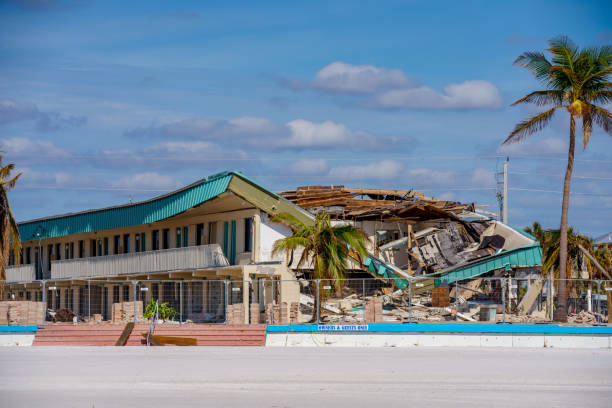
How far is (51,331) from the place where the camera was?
32125 millimetres

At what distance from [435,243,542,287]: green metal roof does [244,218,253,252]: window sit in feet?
29.1

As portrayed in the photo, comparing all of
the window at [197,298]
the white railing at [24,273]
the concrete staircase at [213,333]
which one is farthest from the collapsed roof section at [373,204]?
the white railing at [24,273]

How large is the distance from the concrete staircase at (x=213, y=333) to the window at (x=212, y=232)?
12545mm

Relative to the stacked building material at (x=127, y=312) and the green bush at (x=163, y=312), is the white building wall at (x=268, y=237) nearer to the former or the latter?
the green bush at (x=163, y=312)

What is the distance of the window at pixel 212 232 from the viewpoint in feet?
144

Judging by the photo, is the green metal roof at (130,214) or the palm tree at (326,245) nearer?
the palm tree at (326,245)

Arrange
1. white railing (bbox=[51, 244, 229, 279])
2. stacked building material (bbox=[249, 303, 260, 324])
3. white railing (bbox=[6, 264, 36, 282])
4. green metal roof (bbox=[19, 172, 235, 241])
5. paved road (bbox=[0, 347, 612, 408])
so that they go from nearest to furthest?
paved road (bbox=[0, 347, 612, 408])
stacked building material (bbox=[249, 303, 260, 324])
green metal roof (bbox=[19, 172, 235, 241])
white railing (bbox=[51, 244, 229, 279])
white railing (bbox=[6, 264, 36, 282])

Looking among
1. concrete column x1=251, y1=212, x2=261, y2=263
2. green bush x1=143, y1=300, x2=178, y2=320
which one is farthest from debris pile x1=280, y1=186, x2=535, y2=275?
green bush x1=143, y1=300, x2=178, y2=320

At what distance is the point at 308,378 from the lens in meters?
19.3

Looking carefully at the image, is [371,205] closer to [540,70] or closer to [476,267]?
[476,267]

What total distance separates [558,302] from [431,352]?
7.34 meters

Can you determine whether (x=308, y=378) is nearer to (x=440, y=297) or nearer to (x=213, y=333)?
(x=213, y=333)

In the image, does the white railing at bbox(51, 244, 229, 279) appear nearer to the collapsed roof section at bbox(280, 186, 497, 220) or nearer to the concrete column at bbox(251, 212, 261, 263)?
the concrete column at bbox(251, 212, 261, 263)

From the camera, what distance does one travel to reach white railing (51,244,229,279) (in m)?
41.1
